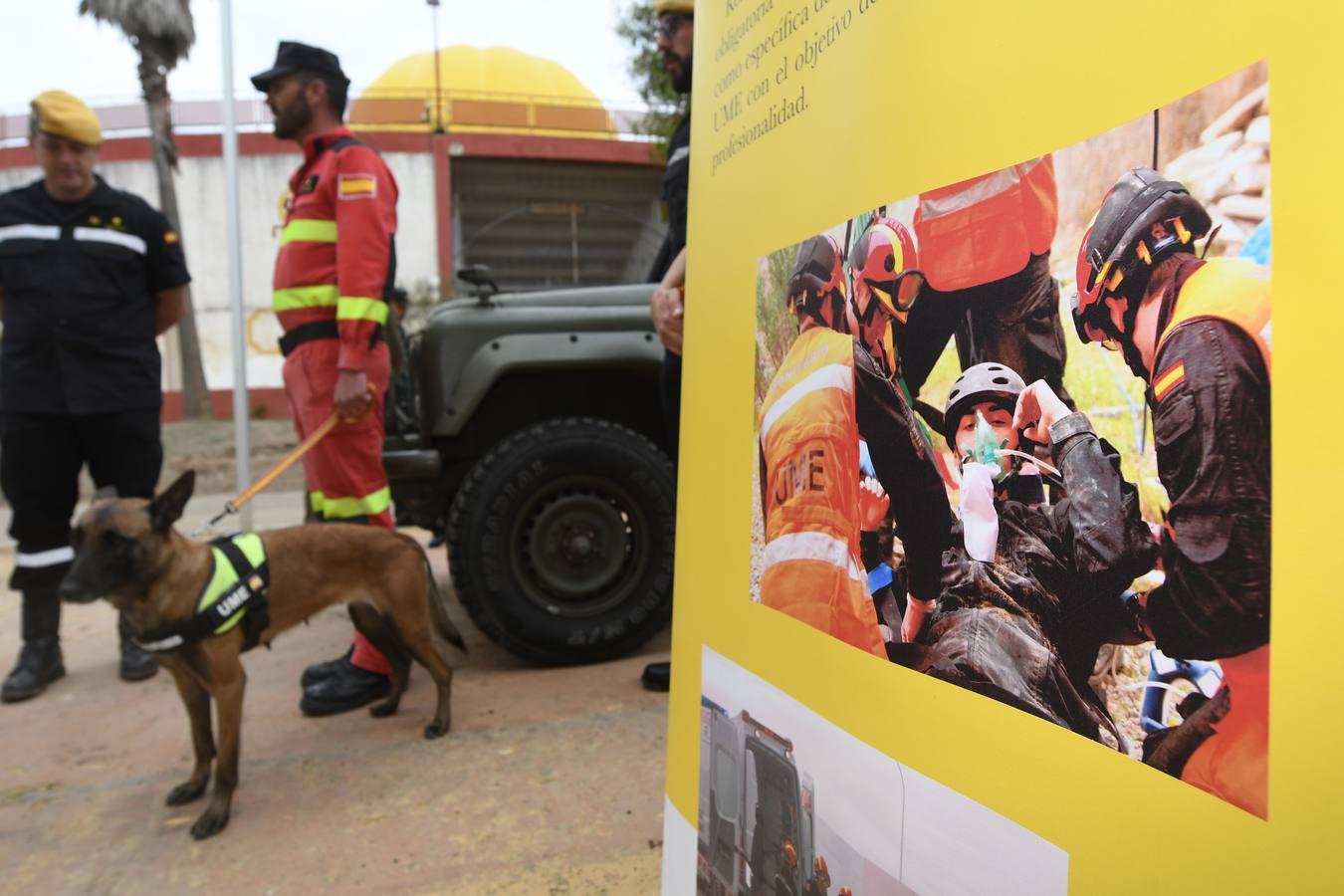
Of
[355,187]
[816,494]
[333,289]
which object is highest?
[355,187]

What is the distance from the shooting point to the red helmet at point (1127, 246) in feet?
2.07

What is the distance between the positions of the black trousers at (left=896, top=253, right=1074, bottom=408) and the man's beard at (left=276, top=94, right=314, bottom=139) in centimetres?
277

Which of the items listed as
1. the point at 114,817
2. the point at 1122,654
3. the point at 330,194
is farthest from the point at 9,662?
the point at 1122,654

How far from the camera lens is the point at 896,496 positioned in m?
0.89

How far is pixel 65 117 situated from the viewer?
319cm

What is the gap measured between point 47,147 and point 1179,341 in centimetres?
385

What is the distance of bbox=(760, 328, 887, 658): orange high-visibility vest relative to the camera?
0.96 metres

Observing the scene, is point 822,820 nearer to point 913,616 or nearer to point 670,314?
point 913,616

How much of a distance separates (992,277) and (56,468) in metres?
3.68

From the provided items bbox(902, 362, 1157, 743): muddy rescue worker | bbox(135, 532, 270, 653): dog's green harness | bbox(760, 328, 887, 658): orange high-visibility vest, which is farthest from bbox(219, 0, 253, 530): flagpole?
bbox(902, 362, 1157, 743): muddy rescue worker

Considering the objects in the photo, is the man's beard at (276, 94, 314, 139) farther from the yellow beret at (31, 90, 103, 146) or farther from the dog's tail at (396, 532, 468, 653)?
the dog's tail at (396, 532, 468, 653)

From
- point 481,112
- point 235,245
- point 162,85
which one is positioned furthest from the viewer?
point 481,112

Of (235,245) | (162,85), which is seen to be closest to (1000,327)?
(235,245)

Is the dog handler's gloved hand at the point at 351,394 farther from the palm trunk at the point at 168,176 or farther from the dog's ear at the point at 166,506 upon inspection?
the palm trunk at the point at 168,176
